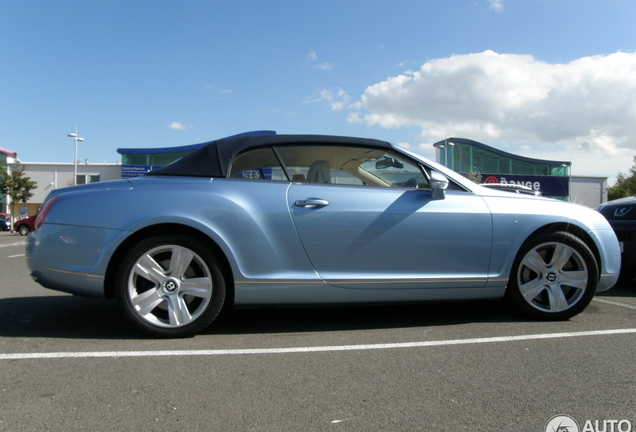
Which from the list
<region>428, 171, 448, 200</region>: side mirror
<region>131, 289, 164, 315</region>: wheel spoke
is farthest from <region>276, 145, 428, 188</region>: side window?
<region>131, 289, 164, 315</region>: wheel spoke

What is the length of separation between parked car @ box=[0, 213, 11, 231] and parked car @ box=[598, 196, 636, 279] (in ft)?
133

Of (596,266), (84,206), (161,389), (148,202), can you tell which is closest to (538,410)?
(161,389)

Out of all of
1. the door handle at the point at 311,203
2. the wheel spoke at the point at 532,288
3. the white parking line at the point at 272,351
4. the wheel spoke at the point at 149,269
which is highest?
the door handle at the point at 311,203

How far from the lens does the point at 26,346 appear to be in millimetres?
3105

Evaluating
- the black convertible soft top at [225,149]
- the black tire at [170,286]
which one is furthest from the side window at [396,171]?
the black tire at [170,286]

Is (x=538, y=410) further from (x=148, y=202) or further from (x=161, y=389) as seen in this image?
(x=148, y=202)

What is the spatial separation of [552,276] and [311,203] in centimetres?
196

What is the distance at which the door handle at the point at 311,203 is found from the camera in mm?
3377

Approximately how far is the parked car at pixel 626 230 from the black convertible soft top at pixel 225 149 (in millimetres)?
3494

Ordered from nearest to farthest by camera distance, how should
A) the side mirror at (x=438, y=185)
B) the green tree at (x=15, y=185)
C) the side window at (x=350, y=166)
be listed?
the side mirror at (x=438, y=185)
the side window at (x=350, y=166)
the green tree at (x=15, y=185)

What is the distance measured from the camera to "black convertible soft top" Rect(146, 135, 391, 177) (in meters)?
3.52
